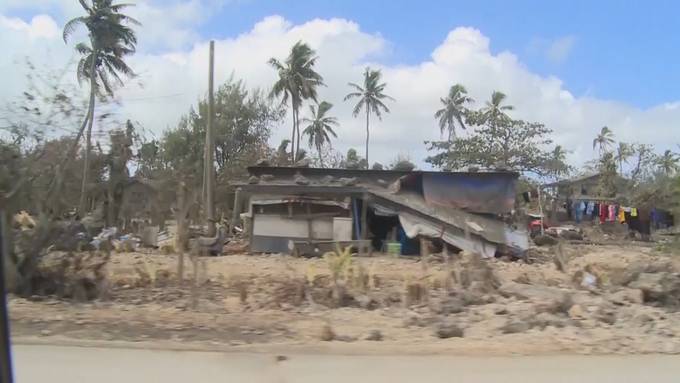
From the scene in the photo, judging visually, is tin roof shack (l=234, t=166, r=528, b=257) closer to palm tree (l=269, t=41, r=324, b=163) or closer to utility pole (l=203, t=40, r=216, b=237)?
utility pole (l=203, t=40, r=216, b=237)

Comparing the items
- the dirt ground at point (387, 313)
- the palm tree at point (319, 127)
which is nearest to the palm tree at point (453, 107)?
the palm tree at point (319, 127)

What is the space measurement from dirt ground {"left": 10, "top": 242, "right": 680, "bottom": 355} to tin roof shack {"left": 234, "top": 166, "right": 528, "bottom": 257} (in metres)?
8.14

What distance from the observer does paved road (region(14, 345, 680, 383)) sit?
6.13 m

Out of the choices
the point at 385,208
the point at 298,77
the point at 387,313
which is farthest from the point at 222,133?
the point at 387,313

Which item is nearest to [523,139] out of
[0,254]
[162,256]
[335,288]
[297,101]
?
[297,101]

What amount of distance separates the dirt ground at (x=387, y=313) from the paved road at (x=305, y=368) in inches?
21.4

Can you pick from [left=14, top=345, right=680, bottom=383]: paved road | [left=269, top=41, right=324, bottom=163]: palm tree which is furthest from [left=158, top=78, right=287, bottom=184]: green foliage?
[left=14, top=345, right=680, bottom=383]: paved road

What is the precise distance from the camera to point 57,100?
1145cm

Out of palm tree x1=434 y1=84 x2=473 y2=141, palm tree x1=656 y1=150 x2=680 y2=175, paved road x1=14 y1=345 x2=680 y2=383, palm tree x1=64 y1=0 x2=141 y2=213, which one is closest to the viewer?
paved road x1=14 y1=345 x2=680 y2=383

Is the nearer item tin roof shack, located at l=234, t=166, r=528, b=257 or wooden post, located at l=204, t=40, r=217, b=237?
tin roof shack, located at l=234, t=166, r=528, b=257

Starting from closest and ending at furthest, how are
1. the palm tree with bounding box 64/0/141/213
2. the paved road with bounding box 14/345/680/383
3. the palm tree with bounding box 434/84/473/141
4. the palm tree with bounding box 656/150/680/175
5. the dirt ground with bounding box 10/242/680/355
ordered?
1. the paved road with bounding box 14/345/680/383
2. the dirt ground with bounding box 10/242/680/355
3. the palm tree with bounding box 656/150/680/175
4. the palm tree with bounding box 64/0/141/213
5. the palm tree with bounding box 434/84/473/141

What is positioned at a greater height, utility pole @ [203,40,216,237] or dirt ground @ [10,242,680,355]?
utility pole @ [203,40,216,237]

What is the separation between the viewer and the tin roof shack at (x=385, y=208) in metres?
23.2

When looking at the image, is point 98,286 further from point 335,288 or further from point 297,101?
point 297,101
